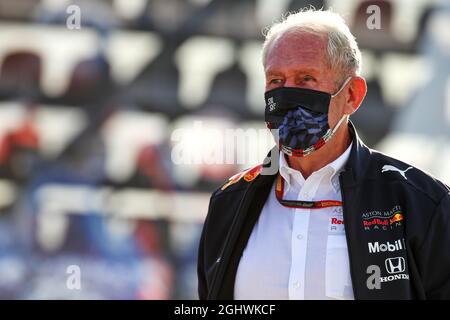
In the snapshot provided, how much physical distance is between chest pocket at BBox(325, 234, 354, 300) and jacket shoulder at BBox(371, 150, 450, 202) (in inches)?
8.8

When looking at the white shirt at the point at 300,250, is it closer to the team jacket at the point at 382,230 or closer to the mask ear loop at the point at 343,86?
the team jacket at the point at 382,230

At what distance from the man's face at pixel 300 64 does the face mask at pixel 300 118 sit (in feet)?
0.07

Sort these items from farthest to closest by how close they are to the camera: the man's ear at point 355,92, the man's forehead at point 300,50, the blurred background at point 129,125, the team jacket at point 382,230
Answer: the blurred background at point 129,125 < the man's ear at point 355,92 < the man's forehead at point 300,50 < the team jacket at point 382,230

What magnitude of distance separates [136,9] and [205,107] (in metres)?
0.73

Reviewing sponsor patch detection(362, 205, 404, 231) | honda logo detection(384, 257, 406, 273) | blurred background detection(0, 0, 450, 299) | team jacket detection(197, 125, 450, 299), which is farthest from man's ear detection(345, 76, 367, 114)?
blurred background detection(0, 0, 450, 299)

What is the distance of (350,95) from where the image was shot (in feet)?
8.14

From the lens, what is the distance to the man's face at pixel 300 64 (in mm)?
2363

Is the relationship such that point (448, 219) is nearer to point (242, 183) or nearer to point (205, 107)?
point (242, 183)

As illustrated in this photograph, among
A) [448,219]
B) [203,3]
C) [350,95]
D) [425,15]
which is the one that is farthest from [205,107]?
[448,219]

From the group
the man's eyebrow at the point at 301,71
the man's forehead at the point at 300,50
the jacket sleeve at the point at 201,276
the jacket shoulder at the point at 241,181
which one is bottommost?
the jacket sleeve at the point at 201,276

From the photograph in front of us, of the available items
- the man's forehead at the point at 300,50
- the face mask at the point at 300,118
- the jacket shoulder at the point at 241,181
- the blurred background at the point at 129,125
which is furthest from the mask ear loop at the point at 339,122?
the blurred background at the point at 129,125

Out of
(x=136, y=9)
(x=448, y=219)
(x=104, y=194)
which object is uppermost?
(x=136, y=9)

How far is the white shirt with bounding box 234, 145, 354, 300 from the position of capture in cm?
216

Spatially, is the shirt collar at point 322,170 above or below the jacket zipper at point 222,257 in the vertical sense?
above
